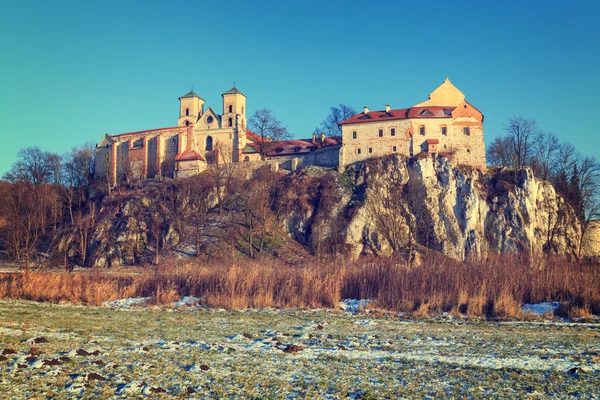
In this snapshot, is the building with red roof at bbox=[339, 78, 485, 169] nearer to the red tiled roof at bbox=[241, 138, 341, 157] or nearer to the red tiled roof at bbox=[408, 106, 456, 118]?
the red tiled roof at bbox=[408, 106, 456, 118]

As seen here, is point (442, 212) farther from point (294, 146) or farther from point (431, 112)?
point (294, 146)

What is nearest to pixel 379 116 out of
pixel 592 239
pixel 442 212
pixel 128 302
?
pixel 442 212

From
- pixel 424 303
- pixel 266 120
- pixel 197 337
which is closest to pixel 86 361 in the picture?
pixel 197 337

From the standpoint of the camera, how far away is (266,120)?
75500 mm

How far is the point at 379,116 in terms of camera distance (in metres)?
65.3

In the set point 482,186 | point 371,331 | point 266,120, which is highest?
point 266,120

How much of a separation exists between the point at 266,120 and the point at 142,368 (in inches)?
2650

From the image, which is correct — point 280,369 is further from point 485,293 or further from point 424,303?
point 485,293

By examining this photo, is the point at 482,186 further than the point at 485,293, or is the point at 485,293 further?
the point at 482,186

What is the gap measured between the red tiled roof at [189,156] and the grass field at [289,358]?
50.6 meters

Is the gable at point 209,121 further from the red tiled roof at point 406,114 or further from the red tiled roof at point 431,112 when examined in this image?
the red tiled roof at point 431,112

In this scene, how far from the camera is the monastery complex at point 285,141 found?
63.1 m

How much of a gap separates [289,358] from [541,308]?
11.8 metres

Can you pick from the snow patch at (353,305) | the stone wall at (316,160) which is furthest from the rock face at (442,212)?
the snow patch at (353,305)
